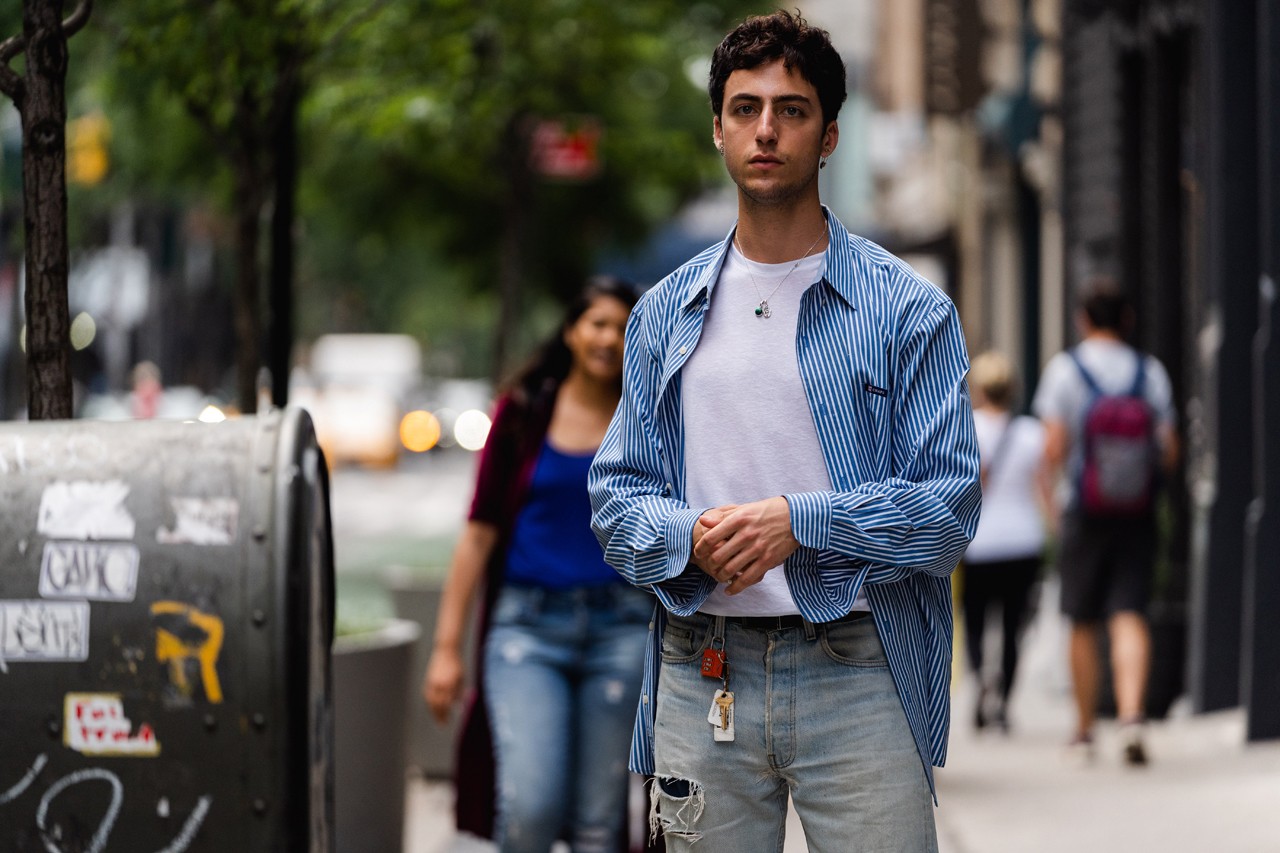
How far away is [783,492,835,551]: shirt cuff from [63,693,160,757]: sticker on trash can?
40.9 inches

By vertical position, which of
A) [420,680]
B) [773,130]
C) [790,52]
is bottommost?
[420,680]

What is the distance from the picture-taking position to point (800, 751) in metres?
2.98

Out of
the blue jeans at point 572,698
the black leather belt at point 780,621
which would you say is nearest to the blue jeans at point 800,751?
the black leather belt at point 780,621

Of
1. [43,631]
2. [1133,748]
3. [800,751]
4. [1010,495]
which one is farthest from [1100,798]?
[43,631]

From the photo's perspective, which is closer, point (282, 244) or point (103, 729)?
point (103, 729)

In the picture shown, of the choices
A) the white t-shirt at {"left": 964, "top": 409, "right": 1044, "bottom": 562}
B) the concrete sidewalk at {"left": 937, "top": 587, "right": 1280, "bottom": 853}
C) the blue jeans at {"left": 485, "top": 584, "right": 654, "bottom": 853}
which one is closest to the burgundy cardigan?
the blue jeans at {"left": 485, "top": 584, "right": 654, "bottom": 853}

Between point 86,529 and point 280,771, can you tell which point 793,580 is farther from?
point 86,529

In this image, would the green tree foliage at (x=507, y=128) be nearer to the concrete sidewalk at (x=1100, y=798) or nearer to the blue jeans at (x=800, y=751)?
the concrete sidewalk at (x=1100, y=798)

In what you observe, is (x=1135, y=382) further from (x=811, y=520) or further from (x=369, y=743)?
(x=811, y=520)

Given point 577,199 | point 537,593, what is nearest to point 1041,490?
point 537,593

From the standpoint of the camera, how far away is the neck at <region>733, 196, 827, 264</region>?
3.10 metres

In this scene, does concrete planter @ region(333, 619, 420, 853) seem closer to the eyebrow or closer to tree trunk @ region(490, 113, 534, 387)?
the eyebrow

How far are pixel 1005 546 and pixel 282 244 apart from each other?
4.68 m

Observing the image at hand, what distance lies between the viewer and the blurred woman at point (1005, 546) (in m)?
9.50
